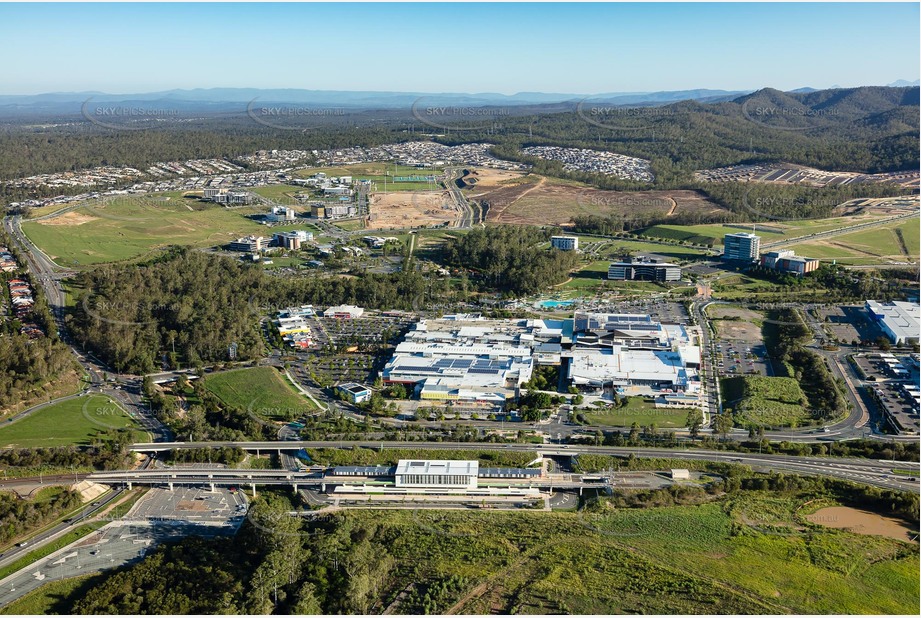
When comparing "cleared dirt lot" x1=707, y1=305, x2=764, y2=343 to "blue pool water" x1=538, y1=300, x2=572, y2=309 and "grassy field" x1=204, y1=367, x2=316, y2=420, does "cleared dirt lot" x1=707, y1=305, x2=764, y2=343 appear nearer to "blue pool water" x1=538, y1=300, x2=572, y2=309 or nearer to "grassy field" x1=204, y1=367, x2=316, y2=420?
"blue pool water" x1=538, y1=300, x2=572, y2=309

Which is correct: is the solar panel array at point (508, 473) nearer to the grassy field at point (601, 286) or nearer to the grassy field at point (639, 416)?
the grassy field at point (639, 416)

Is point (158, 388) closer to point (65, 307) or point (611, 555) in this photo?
point (65, 307)

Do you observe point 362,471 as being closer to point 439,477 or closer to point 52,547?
point 439,477

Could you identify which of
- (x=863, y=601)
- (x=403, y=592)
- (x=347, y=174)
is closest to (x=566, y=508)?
(x=403, y=592)

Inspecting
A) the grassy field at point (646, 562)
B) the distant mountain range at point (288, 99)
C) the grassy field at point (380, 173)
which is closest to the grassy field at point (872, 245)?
the grassy field at point (646, 562)

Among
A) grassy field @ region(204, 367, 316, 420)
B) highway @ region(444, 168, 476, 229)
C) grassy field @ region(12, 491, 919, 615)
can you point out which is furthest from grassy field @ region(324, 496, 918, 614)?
highway @ region(444, 168, 476, 229)

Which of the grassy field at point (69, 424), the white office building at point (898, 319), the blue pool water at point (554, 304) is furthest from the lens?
the blue pool water at point (554, 304)
